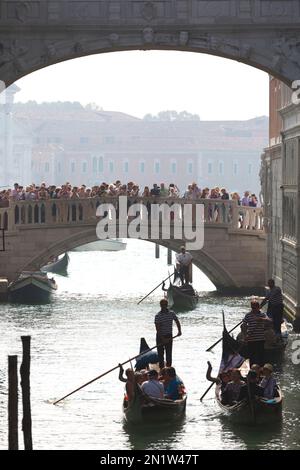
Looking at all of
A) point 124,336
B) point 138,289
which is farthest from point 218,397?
point 138,289

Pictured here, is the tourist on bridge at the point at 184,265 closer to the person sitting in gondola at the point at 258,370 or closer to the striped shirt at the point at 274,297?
the striped shirt at the point at 274,297

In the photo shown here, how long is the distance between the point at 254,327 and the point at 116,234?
40.3 feet

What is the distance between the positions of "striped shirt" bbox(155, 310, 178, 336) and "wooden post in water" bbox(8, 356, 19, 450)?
403 cm

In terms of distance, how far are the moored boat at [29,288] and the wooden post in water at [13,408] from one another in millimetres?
14084

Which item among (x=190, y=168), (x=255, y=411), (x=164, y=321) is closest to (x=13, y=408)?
(x=255, y=411)

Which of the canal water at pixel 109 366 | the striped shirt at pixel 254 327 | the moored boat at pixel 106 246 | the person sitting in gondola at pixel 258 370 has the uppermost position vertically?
the striped shirt at pixel 254 327

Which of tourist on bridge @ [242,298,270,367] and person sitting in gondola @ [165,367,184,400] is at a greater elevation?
tourist on bridge @ [242,298,270,367]

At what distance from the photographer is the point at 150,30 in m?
20.2

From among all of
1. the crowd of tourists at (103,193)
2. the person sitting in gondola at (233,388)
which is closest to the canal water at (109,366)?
the person sitting in gondola at (233,388)

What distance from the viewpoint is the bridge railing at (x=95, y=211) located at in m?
30.1

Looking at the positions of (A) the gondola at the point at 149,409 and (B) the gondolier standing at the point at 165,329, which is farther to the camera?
(B) the gondolier standing at the point at 165,329

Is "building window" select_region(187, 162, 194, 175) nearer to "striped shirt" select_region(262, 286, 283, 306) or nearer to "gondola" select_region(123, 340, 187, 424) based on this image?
"striped shirt" select_region(262, 286, 283, 306)

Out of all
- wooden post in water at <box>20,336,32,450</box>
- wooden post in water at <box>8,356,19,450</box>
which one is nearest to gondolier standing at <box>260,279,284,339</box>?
wooden post in water at <box>20,336,32,450</box>

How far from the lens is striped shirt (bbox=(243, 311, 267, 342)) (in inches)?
719
